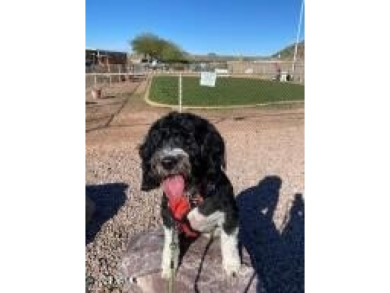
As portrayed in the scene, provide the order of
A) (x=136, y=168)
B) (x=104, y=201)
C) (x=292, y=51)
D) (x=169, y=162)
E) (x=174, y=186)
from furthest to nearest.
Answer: (x=292, y=51) → (x=136, y=168) → (x=104, y=201) → (x=174, y=186) → (x=169, y=162)

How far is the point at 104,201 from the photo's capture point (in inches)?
205

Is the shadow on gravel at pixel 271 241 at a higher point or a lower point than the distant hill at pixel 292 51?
lower

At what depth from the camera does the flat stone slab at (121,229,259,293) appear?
2793 mm

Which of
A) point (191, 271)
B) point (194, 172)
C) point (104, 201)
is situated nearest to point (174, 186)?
point (194, 172)

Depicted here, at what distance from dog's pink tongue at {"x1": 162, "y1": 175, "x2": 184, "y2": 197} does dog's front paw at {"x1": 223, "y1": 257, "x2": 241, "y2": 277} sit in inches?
18.3

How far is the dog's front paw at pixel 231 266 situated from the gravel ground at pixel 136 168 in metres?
0.83

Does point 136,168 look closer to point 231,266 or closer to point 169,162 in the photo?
point 231,266

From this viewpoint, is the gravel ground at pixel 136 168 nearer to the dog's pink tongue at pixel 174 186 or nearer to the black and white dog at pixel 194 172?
the black and white dog at pixel 194 172

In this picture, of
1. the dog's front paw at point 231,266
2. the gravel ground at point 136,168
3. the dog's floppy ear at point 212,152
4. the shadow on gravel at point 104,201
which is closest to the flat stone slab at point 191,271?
the dog's front paw at point 231,266

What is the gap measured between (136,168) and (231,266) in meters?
3.90

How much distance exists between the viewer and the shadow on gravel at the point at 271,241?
137 inches
